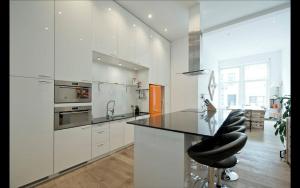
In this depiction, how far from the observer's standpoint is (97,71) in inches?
144

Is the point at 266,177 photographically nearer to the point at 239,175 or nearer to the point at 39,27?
the point at 239,175

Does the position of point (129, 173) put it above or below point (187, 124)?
below

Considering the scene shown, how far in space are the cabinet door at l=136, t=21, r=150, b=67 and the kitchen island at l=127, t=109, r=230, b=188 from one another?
9.04ft

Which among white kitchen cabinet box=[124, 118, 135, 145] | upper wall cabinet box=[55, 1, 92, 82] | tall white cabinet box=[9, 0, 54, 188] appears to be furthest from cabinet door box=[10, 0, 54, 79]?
white kitchen cabinet box=[124, 118, 135, 145]

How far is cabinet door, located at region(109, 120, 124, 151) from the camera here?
3258 mm

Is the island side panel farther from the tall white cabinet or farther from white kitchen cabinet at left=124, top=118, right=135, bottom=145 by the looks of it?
white kitchen cabinet at left=124, top=118, right=135, bottom=145

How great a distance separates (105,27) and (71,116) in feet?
6.66

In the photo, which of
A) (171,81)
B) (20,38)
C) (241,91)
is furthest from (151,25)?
(241,91)

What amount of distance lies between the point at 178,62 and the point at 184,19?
1.69m

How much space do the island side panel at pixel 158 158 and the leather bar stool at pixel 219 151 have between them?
0.60ft

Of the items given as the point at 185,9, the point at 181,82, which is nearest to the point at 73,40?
the point at 185,9

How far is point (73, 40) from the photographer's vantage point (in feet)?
8.48

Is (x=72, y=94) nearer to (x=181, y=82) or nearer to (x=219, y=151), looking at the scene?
(x=219, y=151)

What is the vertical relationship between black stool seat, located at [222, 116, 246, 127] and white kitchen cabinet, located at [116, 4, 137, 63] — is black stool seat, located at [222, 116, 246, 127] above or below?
below
